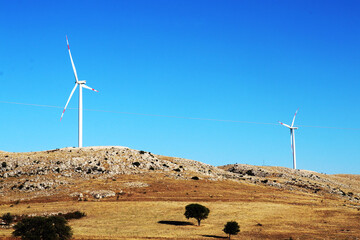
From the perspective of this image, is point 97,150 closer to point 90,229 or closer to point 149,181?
point 149,181

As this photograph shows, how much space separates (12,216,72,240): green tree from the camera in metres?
45.4

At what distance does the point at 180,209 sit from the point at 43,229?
36.2 meters

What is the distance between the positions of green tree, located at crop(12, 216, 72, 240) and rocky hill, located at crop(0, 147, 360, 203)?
145 ft

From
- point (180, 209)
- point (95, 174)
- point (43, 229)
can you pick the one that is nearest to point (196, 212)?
point (180, 209)

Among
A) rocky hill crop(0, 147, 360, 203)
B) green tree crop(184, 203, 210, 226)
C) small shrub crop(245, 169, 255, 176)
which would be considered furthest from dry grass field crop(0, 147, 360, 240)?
small shrub crop(245, 169, 255, 176)

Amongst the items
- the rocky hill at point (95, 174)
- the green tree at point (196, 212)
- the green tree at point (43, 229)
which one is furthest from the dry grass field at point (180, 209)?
the green tree at point (43, 229)

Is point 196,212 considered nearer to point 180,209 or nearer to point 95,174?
point 180,209

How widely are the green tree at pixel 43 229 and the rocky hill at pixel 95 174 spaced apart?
44206 mm

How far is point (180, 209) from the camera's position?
77.9 metres

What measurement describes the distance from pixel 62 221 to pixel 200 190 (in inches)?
2252

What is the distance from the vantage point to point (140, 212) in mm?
74875

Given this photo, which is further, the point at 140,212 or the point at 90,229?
the point at 140,212

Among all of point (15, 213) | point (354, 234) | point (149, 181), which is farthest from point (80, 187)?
point (354, 234)

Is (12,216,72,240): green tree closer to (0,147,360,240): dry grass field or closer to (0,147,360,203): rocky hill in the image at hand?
(0,147,360,240): dry grass field
